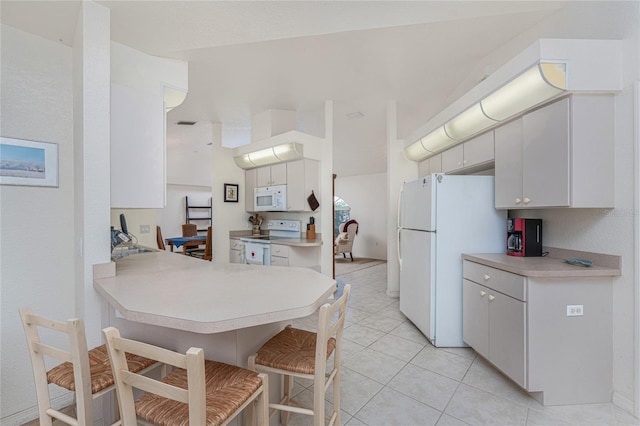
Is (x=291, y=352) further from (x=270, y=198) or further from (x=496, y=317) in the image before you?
(x=270, y=198)

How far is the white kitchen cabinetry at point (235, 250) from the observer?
4.81 m

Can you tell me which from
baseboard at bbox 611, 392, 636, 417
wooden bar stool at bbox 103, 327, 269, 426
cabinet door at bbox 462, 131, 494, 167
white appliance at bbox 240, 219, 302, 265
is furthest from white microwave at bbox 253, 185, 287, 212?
baseboard at bbox 611, 392, 636, 417

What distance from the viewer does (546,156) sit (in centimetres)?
208

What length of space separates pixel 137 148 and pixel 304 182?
2546 millimetres

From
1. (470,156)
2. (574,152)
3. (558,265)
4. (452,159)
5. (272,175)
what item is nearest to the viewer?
(574,152)

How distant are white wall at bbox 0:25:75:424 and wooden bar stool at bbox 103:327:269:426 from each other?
131 cm

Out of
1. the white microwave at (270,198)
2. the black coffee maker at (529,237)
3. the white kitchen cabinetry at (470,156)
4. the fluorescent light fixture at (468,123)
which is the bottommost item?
the black coffee maker at (529,237)

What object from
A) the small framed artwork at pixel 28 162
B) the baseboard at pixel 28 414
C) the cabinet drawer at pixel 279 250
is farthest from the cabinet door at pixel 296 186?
the baseboard at pixel 28 414

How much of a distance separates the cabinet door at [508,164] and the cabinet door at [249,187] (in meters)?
3.68

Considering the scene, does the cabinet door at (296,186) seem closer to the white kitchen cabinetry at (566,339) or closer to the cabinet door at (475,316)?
the cabinet door at (475,316)

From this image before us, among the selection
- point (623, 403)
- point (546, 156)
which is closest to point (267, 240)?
point (546, 156)

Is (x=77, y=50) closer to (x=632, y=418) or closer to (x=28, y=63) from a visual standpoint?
(x=28, y=63)

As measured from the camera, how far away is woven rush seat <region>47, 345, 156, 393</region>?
122 cm

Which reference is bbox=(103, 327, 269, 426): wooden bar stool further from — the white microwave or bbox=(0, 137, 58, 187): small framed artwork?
the white microwave
